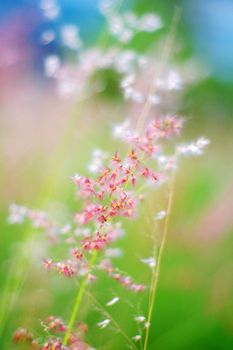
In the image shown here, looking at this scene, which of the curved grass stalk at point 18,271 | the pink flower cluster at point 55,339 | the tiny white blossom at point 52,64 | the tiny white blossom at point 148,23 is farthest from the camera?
the tiny white blossom at point 52,64

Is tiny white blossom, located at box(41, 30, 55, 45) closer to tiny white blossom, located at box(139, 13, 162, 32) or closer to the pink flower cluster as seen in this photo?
tiny white blossom, located at box(139, 13, 162, 32)

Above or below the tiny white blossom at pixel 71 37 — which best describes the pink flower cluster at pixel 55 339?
below

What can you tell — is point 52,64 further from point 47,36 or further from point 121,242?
point 121,242

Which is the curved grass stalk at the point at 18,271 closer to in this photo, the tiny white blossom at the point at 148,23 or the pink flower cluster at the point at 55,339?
the tiny white blossom at the point at 148,23

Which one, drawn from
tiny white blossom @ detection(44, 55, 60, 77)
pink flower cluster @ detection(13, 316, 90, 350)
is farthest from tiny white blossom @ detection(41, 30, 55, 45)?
pink flower cluster @ detection(13, 316, 90, 350)

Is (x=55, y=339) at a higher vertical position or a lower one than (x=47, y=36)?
lower

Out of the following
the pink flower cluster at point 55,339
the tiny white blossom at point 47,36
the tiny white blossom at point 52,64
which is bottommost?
the pink flower cluster at point 55,339

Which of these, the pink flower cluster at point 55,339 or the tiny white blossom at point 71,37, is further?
the tiny white blossom at point 71,37

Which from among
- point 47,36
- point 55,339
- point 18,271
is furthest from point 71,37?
point 55,339

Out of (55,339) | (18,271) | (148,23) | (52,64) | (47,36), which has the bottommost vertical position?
(55,339)

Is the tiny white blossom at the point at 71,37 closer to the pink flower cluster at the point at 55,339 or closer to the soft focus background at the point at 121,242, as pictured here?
the soft focus background at the point at 121,242

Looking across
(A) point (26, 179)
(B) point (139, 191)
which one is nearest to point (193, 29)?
(A) point (26, 179)

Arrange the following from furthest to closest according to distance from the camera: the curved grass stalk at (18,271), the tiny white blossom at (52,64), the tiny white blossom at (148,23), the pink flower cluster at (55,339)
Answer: the tiny white blossom at (52,64) < the tiny white blossom at (148,23) < the curved grass stalk at (18,271) < the pink flower cluster at (55,339)

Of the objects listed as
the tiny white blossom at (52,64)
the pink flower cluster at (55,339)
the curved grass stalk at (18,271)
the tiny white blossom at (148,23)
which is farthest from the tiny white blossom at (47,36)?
the pink flower cluster at (55,339)
